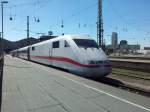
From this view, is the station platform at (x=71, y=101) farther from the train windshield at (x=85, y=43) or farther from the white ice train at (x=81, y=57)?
the train windshield at (x=85, y=43)

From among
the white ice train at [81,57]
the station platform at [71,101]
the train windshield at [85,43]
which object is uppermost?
the train windshield at [85,43]

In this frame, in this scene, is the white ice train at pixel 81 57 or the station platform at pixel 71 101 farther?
the white ice train at pixel 81 57

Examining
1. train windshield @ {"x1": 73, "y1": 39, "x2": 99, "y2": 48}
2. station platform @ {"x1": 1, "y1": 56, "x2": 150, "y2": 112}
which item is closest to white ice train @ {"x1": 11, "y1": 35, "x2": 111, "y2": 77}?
train windshield @ {"x1": 73, "y1": 39, "x2": 99, "y2": 48}

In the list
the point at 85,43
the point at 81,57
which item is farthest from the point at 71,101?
the point at 85,43

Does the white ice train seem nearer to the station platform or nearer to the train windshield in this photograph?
the train windshield

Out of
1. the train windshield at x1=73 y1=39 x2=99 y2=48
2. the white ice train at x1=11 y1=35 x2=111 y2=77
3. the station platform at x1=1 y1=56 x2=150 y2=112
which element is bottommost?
the station platform at x1=1 y1=56 x2=150 y2=112

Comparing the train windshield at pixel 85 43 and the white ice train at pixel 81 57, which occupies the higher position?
the train windshield at pixel 85 43

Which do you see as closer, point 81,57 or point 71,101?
point 71,101

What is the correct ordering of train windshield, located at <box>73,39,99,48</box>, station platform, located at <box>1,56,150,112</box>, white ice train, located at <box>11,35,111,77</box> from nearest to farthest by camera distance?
station platform, located at <box>1,56,150,112</box>, white ice train, located at <box>11,35,111,77</box>, train windshield, located at <box>73,39,99,48</box>

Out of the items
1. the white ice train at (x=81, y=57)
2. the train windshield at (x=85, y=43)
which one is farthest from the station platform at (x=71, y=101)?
the train windshield at (x=85, y=43)

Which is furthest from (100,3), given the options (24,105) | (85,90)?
(24,105)

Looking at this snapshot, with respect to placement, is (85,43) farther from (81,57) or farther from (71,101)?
(71,101)

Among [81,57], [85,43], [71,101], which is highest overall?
[85,43]

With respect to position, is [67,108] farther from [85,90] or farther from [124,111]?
[85,90]
